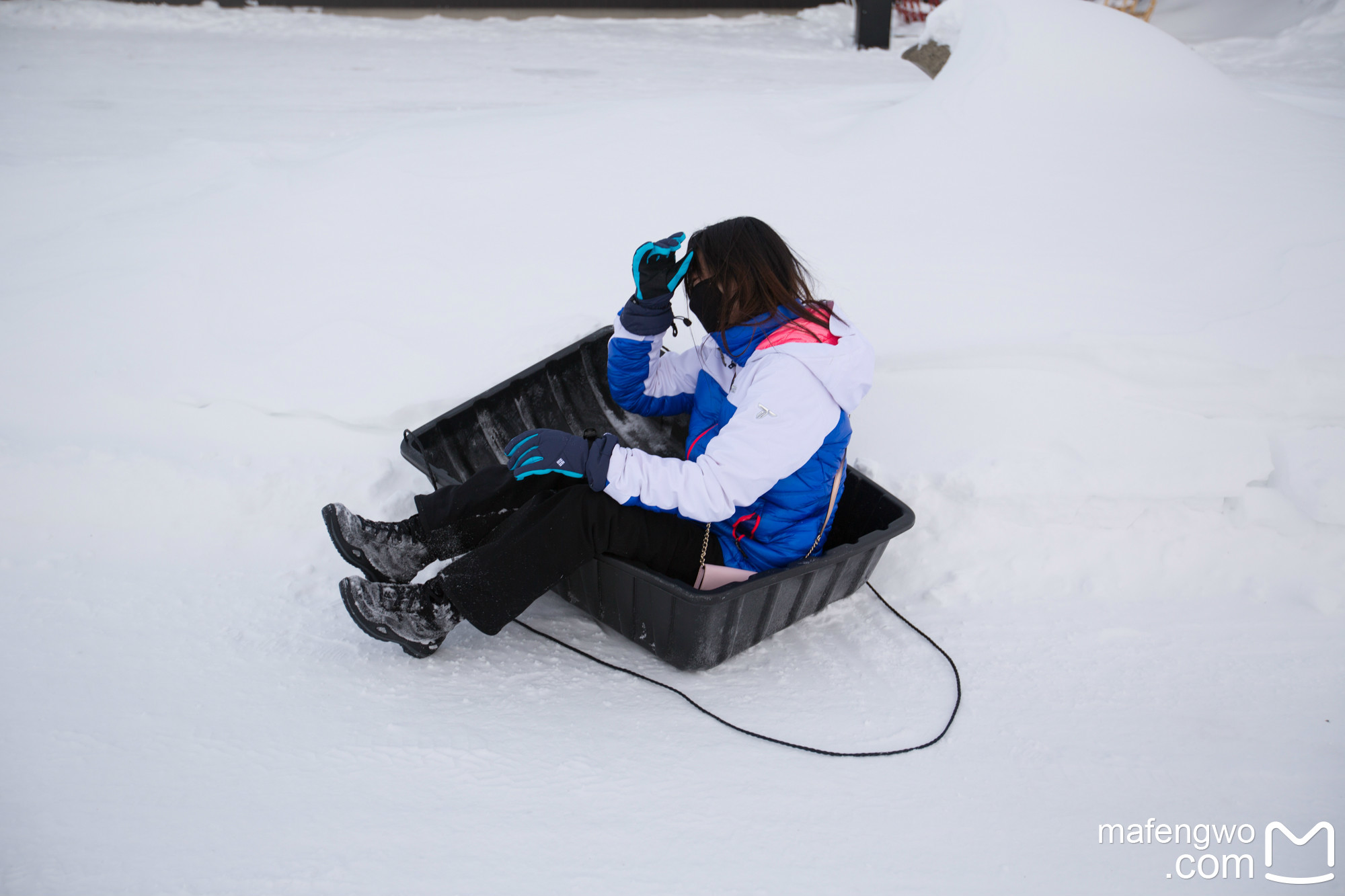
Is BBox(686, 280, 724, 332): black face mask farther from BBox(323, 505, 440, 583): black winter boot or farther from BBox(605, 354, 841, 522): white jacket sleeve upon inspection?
BBox(323, 505, 440, 583): black winter boot

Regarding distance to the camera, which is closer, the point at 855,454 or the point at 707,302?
the point at 707,302

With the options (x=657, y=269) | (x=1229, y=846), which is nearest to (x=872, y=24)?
(x=657, y=269)

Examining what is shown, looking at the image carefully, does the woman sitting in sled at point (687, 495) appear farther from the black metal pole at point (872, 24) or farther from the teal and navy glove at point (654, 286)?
the black metal pole at point (872, 24)

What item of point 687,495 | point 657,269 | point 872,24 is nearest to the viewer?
point 687,495

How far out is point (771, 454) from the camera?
158cm

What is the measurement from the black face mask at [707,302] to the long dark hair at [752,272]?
0.5 inches

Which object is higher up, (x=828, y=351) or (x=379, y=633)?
(x=828, y=351)

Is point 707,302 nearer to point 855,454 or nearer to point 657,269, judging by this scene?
point 657,269

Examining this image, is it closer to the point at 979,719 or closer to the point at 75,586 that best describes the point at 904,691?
the point at 979,719

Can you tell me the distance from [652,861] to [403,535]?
2.93ft

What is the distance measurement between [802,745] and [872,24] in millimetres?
7632

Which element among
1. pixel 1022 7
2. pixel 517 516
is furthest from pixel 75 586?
pixel 1022 7

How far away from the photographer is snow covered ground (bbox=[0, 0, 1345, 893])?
1360 mm

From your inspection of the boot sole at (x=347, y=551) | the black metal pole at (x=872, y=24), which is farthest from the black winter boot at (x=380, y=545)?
the black metal pole at (x=872, y=24)
